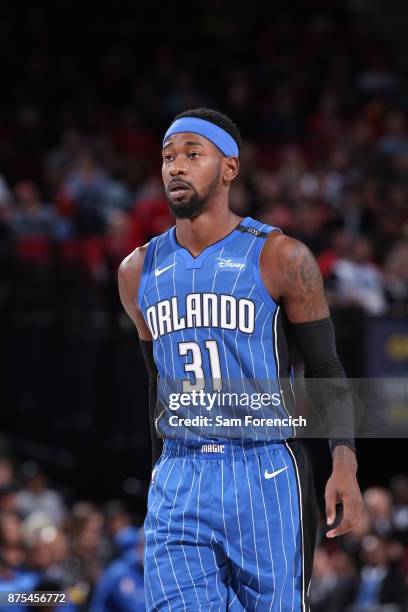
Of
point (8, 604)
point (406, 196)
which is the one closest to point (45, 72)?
point (406, 196)

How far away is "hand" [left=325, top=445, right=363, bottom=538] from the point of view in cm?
375

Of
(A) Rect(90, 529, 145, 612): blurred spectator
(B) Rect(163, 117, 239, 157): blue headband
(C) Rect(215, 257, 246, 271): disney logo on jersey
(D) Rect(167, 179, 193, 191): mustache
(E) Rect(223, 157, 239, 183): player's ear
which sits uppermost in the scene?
(B) Rect(163, 117, 239, 157): blue headband

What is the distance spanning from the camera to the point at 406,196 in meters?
12.9

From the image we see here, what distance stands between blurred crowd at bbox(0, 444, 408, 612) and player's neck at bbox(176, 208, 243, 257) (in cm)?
383

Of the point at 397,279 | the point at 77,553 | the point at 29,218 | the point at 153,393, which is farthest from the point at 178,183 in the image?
the point at 29,218

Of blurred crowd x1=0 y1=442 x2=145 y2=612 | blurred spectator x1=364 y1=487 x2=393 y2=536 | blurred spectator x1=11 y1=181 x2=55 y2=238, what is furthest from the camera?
blurred spectator x1=11 y1=181 x2=55 y2=238

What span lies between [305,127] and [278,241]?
12201 millimetres

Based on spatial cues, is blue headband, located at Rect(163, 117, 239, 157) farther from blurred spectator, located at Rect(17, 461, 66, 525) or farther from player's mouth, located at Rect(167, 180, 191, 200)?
blurred spectator, located at Rect(17, 461, 66, 525)

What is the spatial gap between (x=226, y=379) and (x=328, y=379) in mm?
338

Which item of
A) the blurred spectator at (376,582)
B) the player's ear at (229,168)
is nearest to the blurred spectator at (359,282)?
the blurred spectator at (376,582)

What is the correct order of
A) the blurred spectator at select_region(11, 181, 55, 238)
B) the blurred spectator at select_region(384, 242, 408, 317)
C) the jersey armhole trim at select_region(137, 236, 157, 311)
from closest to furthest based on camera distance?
the jersey armhole trim at select_region(137, 236, 157, 311), the blurred spectator at select_region(384, 242, 408, 317), the blurred spectator at select_region(11, 181, 55, 238)

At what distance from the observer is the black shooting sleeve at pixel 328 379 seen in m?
3.93

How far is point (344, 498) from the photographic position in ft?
12.4

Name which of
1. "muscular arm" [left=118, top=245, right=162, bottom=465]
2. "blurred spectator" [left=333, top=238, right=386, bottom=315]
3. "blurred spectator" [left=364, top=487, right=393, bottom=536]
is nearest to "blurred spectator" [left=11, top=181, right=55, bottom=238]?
"blurred spectator" [left=333, top=238, right=386, bottom=315]
